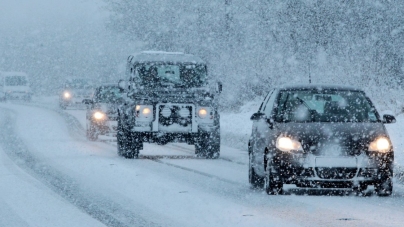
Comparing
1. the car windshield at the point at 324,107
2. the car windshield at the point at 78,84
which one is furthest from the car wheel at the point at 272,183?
the car windshield at the point at 78,84

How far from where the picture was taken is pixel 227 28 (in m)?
39.9

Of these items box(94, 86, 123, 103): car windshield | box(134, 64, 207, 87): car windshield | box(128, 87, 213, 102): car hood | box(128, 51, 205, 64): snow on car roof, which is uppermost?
box(128, 51, 205, 64): snow on car roof

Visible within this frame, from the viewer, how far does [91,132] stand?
80.7 feet

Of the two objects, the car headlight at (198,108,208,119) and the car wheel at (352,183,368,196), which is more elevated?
the car headlight at (198,108,208,119)

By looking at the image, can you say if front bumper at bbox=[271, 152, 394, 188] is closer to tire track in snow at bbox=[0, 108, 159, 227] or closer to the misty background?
tire track in snow at bbox=[0, 108, 159, 227]

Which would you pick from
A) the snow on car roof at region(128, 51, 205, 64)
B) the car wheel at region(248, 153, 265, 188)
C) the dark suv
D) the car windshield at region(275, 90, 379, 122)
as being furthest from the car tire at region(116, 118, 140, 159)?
the car windshield at region(275, 90, 379, 122)

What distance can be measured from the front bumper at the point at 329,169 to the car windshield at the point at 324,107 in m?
0.83

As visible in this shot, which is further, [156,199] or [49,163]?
[49,163]

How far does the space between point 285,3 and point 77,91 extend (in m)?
22.1

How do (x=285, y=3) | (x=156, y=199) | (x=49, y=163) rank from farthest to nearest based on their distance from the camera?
1. (x=285, y=3)
2. (x=49, y=163)
3. (x=156, y=199)

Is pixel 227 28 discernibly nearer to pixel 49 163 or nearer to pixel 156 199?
pixel 49 163

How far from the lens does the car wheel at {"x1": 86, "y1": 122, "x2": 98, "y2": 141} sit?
2438cm

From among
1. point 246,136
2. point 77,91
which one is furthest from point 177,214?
point 77,91

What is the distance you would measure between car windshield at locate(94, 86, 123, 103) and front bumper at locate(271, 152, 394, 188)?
43.5 feet
